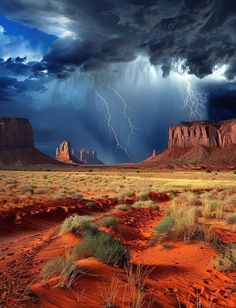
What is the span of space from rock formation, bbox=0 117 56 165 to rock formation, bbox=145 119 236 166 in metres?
45.8

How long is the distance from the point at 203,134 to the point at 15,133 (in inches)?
2985

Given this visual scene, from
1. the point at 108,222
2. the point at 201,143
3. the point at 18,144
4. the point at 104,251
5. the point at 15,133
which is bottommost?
the point at 108,222

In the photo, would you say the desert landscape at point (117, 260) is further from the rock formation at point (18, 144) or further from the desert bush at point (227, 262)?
the rock formation at point (18, 144)

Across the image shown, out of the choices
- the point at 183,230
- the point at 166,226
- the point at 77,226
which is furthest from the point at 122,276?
the point at 77,226

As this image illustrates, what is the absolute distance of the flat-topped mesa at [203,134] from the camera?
5787 inches

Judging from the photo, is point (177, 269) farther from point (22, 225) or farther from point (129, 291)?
point (22, 225)

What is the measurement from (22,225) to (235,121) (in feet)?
473

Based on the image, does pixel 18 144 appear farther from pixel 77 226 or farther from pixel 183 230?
pixel 183 230

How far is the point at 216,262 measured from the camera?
7.46 metres

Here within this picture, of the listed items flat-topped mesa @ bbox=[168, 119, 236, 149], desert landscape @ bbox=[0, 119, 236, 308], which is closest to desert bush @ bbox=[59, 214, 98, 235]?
desert landscape @ bbox=[0, 119, 236, 308]

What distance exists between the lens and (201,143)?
153 meters

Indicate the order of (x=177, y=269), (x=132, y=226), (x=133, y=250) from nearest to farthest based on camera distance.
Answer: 1. (x=177, y=269)
2. (x=133, y=250)
3. (x=132, y=226)

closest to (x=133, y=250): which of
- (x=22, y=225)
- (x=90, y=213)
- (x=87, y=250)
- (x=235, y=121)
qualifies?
(x=87, y=250)

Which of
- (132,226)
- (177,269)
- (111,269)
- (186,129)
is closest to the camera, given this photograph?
(111,269)
